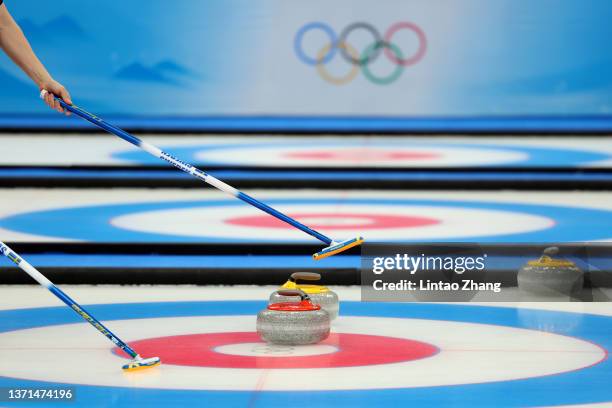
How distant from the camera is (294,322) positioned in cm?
450

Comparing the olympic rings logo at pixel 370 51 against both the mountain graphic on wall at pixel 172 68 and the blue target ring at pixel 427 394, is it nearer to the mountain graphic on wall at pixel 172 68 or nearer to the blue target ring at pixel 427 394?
the mountain graphic on wall at pixel 172 68

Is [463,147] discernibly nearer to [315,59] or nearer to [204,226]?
[315,59]

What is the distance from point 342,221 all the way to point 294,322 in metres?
3.19

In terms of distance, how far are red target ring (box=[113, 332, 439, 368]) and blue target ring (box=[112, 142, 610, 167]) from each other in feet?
16.7

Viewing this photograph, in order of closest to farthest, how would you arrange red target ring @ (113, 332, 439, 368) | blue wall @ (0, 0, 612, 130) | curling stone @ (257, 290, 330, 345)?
red target ring @ (113, 332, 439, 368), curling stone @ (257, 290, 330, 345), blue wall @ (0, 0, 612, 130)

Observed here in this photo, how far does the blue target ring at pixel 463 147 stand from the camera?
994 centimetres

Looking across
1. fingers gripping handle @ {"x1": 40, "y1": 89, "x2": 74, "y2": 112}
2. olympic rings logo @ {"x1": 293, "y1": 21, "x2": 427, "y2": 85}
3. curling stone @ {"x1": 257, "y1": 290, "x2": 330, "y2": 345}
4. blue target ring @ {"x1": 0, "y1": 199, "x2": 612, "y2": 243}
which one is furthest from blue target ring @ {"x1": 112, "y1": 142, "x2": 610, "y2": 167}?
fingers gripping handle @ {"x1": 40, "y1": 89, "x2": 74, "y2": 112}

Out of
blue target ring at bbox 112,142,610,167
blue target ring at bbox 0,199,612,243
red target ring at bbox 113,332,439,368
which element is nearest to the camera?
red target ring at bbox 113,332,439,368

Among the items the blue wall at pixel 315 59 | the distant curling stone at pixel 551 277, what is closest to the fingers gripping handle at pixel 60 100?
the distant curling stone at pixel 551 277

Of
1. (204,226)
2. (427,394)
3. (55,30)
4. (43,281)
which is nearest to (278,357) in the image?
(427,394)

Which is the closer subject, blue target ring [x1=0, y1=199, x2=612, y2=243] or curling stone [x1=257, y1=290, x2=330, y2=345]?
curling stone [x1=257, y1=290, x2=330, y2=345]

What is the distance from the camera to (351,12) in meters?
13.4

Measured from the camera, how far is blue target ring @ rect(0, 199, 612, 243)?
6910mm

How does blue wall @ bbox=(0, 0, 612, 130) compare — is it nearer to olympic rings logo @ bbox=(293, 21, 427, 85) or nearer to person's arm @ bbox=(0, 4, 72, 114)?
olympic rings logo @ bbox=(293, 21, 427, 85)
